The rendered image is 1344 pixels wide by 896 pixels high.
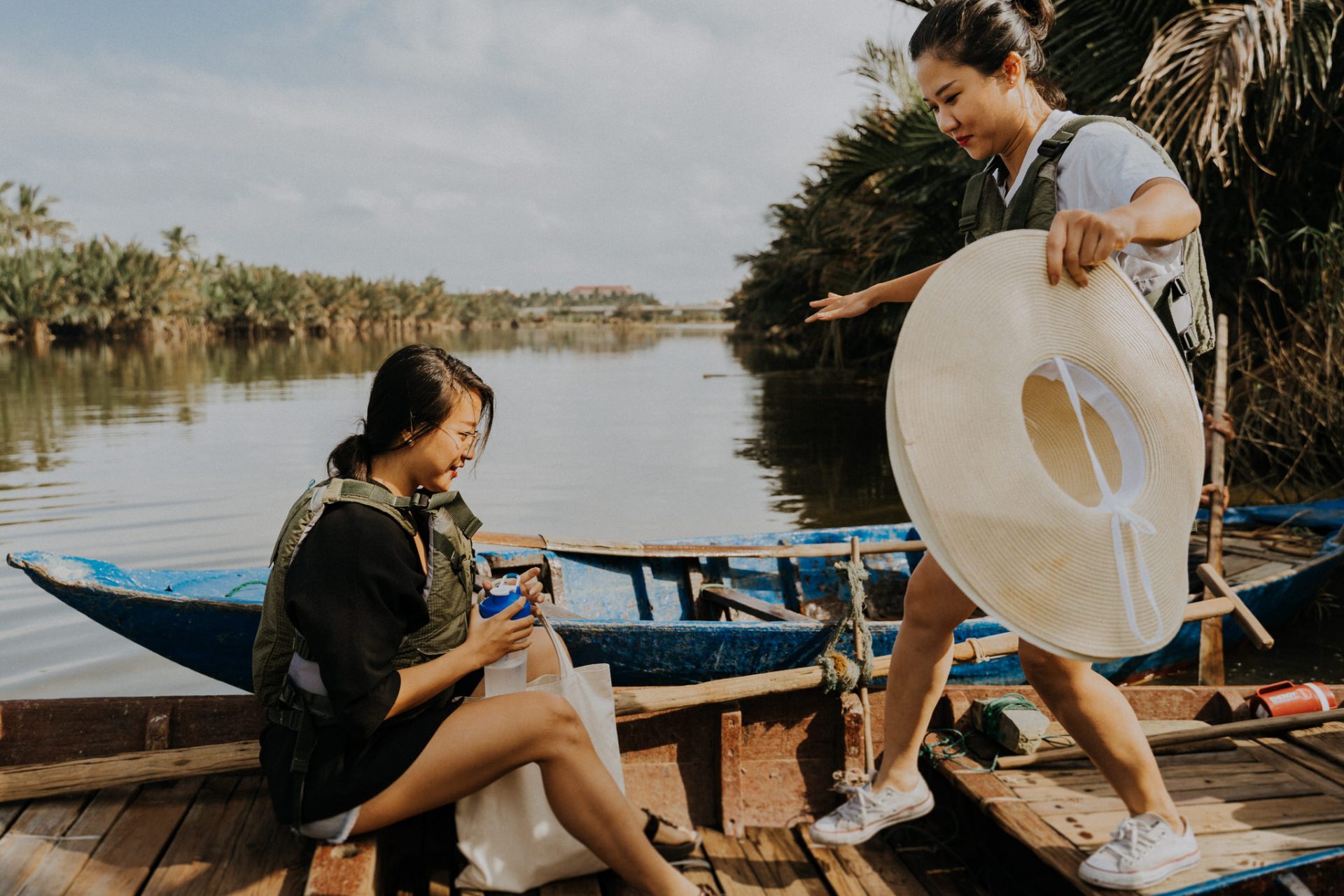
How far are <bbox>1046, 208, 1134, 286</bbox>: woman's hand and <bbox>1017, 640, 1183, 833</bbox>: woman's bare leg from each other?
0.84 meters

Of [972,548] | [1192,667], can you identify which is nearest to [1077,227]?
[972,548]

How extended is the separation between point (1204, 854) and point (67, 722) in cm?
317

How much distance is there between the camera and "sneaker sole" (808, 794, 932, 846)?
8.27ft

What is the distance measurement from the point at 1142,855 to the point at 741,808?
1153mm

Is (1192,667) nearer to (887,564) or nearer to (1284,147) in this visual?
(887,564)

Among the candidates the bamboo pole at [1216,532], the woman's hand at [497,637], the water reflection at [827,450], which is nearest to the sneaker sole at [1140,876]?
the woman's hand at [497,637]

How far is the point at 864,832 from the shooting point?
252 centimetres

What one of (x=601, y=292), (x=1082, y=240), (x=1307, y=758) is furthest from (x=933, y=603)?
(x=601, y=292)

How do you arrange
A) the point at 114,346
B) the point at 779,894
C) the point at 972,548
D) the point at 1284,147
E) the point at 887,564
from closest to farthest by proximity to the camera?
the point at 972,548, the point at 779,894, the point at 887,564, the point at 1284,147, the point at 114,346

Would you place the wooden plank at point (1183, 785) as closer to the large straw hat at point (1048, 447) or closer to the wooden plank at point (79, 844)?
the large straw hat at point (1048, 447)

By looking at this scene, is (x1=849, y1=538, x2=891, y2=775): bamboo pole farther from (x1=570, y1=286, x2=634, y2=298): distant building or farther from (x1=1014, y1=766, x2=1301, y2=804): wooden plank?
(x1=570, y1=286, x2=634, y2=298): distant building

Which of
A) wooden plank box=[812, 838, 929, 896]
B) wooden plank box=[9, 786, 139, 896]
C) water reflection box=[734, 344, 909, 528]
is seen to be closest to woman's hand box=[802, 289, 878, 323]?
wooden plank box=[812, 838, 929, 896]

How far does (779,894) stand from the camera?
2.60m

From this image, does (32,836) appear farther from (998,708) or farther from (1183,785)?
(1183,785)
